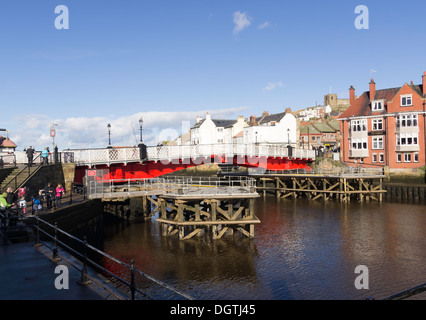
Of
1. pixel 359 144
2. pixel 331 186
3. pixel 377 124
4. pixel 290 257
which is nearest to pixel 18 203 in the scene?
pixel 290 257

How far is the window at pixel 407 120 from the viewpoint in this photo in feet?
163

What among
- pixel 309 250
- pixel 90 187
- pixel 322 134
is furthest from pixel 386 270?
pixel 322 134

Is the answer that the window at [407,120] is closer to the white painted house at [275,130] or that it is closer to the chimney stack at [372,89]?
the chimney stack at [372,89]

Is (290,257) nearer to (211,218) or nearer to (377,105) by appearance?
(211,218)

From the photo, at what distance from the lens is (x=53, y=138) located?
1176 inches

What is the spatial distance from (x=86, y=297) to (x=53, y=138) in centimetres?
2430

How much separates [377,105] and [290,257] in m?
41.6

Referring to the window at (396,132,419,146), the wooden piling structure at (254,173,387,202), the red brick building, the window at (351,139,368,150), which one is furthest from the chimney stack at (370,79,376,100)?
the wooden piling structure at (254,173,387,202)

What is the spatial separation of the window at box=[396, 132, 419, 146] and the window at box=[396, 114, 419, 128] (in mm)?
1328

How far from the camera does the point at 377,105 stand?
2131 inches

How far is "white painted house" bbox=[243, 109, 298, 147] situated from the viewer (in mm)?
77250

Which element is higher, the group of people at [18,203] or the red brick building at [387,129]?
the red brick building at [387,129]

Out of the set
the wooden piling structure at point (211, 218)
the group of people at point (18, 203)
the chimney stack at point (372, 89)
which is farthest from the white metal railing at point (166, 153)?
the chimney stack at point (372, 89)

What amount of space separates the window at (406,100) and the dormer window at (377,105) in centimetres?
304
